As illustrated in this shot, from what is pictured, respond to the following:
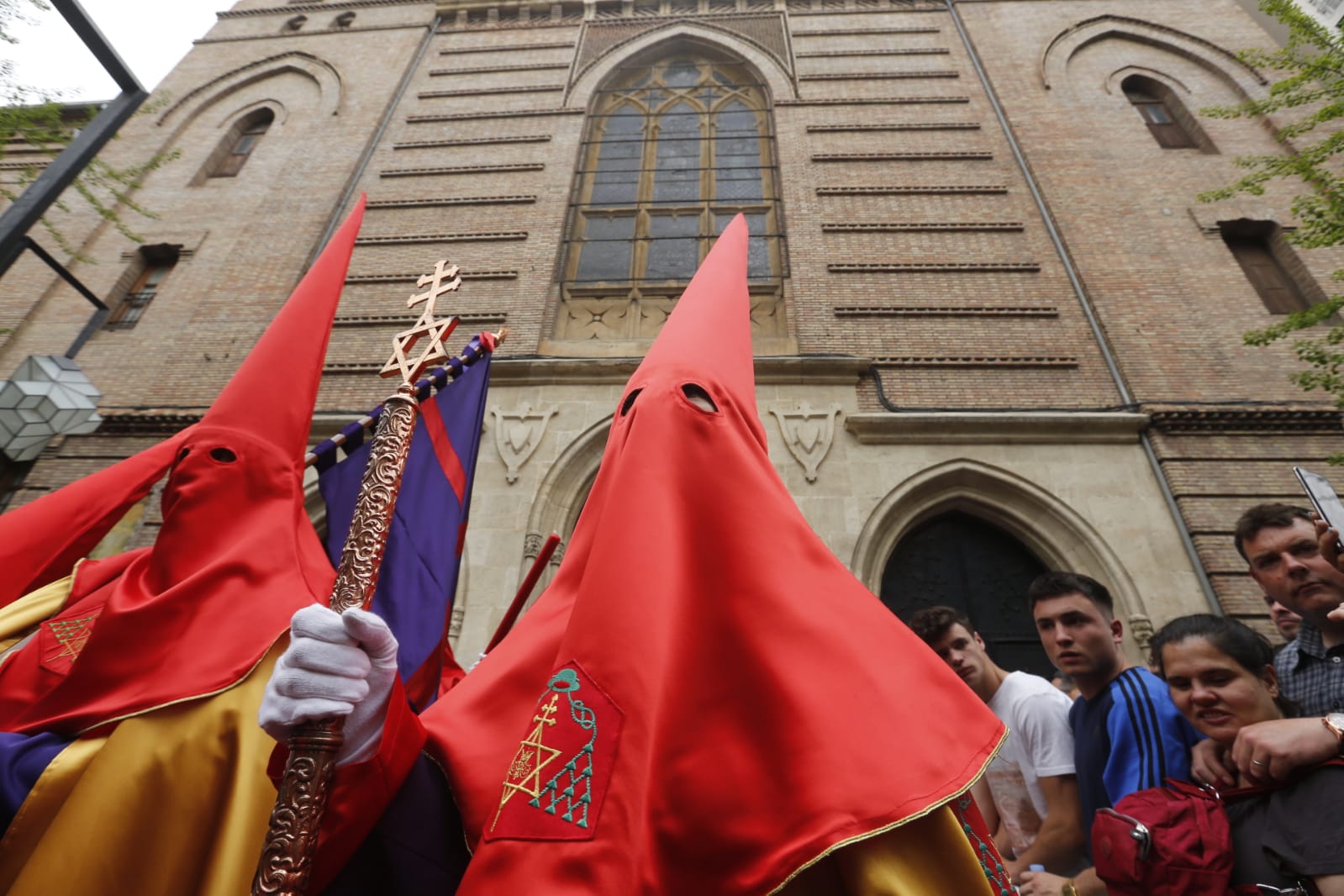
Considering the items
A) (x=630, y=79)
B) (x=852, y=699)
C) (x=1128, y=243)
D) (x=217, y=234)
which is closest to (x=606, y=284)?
(x=630, y=79)

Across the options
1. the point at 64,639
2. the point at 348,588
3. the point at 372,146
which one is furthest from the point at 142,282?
the point at 348,588

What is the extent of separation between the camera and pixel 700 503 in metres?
1.47

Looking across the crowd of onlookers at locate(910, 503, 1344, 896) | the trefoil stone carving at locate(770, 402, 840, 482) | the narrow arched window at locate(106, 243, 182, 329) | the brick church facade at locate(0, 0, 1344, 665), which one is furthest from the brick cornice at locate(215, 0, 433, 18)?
the crowd of onlookers at locate(910, 503, 1344, 896)

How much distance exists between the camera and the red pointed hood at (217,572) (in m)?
1.80

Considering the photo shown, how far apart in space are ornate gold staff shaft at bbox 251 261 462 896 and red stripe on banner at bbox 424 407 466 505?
2.90 feet

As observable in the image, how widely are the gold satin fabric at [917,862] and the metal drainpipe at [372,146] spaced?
8882 mm

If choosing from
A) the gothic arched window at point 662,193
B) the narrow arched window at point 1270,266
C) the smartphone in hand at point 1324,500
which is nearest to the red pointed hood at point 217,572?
the smartphone in hand at point 1324,500

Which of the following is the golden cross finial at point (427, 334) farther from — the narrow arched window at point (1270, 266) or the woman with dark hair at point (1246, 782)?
the narrow arched window at point (1270, 266)

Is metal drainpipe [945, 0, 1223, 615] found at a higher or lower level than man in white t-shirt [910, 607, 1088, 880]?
higher

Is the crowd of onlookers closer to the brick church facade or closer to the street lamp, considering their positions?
the brick church facade

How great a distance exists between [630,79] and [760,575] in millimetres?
11171

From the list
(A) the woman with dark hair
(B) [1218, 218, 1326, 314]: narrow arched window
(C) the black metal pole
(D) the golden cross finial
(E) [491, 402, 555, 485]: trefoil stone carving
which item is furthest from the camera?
(B) [1218, 218, 1326, 314]: narrow arched window

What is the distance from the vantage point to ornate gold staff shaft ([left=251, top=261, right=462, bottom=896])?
115 cm

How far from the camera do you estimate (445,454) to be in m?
2.86
